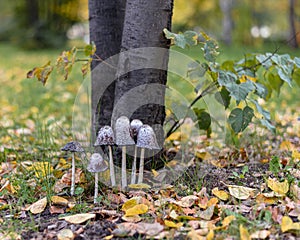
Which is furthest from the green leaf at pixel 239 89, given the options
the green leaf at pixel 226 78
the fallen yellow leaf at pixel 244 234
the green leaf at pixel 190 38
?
the fallen yellow leaf at pixel 244 234

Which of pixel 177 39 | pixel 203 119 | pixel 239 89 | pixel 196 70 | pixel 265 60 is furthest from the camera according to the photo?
pixel 203 119

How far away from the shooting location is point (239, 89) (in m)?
2.30

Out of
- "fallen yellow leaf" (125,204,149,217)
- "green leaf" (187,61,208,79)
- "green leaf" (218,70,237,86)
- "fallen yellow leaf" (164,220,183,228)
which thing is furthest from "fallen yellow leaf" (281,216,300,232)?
"green leaf" (187,61,208,79)

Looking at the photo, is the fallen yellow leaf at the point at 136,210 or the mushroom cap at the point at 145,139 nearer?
the fallen yellow leaf at the point at 136,210

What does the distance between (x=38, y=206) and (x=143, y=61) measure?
0.96 meters

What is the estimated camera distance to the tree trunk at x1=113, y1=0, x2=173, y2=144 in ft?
7.43

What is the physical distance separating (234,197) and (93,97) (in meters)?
1.20

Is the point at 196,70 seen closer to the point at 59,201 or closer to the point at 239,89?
the point at 239,89

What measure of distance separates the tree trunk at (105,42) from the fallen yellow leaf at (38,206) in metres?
0.74

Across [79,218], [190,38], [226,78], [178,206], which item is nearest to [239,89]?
[226,78]

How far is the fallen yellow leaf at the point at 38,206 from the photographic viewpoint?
77.5 inches

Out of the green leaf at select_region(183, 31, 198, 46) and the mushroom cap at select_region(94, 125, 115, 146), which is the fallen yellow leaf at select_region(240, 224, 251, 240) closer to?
the mushroom cap at select_region(94, 125, 115, 146)

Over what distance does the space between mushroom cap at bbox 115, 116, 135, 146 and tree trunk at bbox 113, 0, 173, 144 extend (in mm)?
318

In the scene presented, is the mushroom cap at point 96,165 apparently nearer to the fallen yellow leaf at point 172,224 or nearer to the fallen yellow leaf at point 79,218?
the fallen yellow leaf at point 79,218
